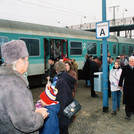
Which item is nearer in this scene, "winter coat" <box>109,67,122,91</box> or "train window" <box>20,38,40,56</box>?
"winter coat" <box>109,67,122,91</box>

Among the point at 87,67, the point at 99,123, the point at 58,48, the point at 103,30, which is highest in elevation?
the point at 103,30

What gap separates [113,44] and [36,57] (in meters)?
8.68

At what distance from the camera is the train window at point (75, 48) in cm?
1004

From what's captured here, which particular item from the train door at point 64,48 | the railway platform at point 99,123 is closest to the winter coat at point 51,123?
the railway platform at point 99,123

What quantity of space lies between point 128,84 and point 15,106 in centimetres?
365

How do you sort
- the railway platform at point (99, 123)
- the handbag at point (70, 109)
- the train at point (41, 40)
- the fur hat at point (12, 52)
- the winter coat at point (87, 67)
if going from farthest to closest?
the winter coat at point (87, 67)
the train at point (41, 40)
the railway platform at point (99, 123)
the handbag at point (70, 109)
the fur hat at point (12, 52)

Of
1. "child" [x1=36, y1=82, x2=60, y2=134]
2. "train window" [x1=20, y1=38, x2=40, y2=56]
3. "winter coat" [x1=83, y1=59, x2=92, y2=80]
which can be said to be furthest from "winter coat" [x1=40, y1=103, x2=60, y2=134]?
"winter coat" [x1=83, y1=59, x2=92, y2=80]

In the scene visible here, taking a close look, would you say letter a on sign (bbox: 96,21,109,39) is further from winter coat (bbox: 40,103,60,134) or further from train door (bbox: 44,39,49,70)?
train door (bbox: 44,39,49,70)

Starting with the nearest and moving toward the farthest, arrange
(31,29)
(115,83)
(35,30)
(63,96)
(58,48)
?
(63,96), (115,83), (31,29), (35,30), (58,48)

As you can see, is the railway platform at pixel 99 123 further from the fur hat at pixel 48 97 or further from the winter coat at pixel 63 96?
the fur hat at pixel 48 97

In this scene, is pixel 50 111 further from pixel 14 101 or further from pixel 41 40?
pixel 41 40

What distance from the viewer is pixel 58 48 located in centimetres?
934

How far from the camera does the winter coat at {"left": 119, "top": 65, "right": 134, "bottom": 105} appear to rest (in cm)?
422

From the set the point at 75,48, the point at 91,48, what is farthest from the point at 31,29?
the point at 91,48
